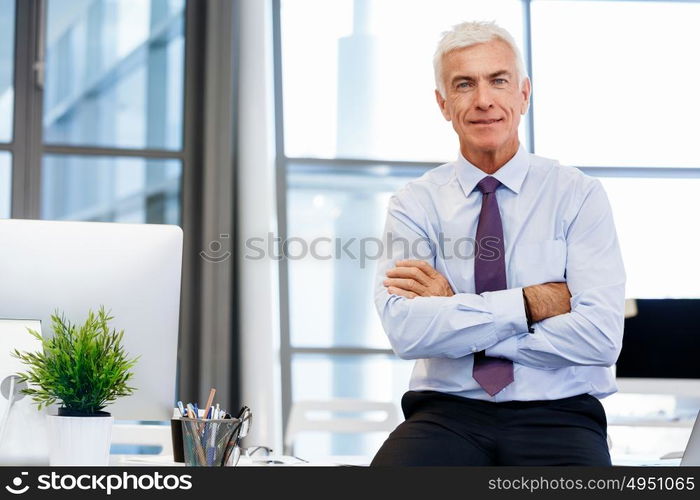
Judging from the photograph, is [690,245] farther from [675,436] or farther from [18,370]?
[18,370]

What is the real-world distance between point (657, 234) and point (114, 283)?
3.94m

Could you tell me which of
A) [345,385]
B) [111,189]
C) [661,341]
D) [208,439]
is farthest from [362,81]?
[208,439]

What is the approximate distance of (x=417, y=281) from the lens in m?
2.30

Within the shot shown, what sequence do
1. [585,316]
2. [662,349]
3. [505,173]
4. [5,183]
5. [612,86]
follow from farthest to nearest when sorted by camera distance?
[612,86], [5,183], [662,349], [505,173], [585,316]

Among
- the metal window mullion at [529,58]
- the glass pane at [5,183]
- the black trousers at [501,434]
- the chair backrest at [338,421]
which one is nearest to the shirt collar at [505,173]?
the black trousers at [501,434]

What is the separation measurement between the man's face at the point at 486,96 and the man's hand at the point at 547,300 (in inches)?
16.3

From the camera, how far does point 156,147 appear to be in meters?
4.79

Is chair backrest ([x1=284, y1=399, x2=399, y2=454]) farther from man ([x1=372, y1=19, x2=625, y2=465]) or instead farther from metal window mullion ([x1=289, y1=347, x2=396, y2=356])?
man ([x1=372, y1=19, x2=625, y2=465])

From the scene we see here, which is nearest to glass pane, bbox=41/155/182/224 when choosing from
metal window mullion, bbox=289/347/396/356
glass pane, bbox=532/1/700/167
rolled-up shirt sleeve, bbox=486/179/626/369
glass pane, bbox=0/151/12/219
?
glass pane, bbox=0/151/12/219

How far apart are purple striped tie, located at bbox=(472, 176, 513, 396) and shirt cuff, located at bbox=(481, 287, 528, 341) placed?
0.07 m

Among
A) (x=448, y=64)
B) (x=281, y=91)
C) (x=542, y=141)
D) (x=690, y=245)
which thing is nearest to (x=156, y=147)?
(x=281, y=91)

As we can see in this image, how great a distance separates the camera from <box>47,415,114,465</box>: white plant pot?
148 cm

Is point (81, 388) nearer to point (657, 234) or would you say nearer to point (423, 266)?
point (423, 266)

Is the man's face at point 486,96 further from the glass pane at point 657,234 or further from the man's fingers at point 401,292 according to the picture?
the glass pane at point 657,234
